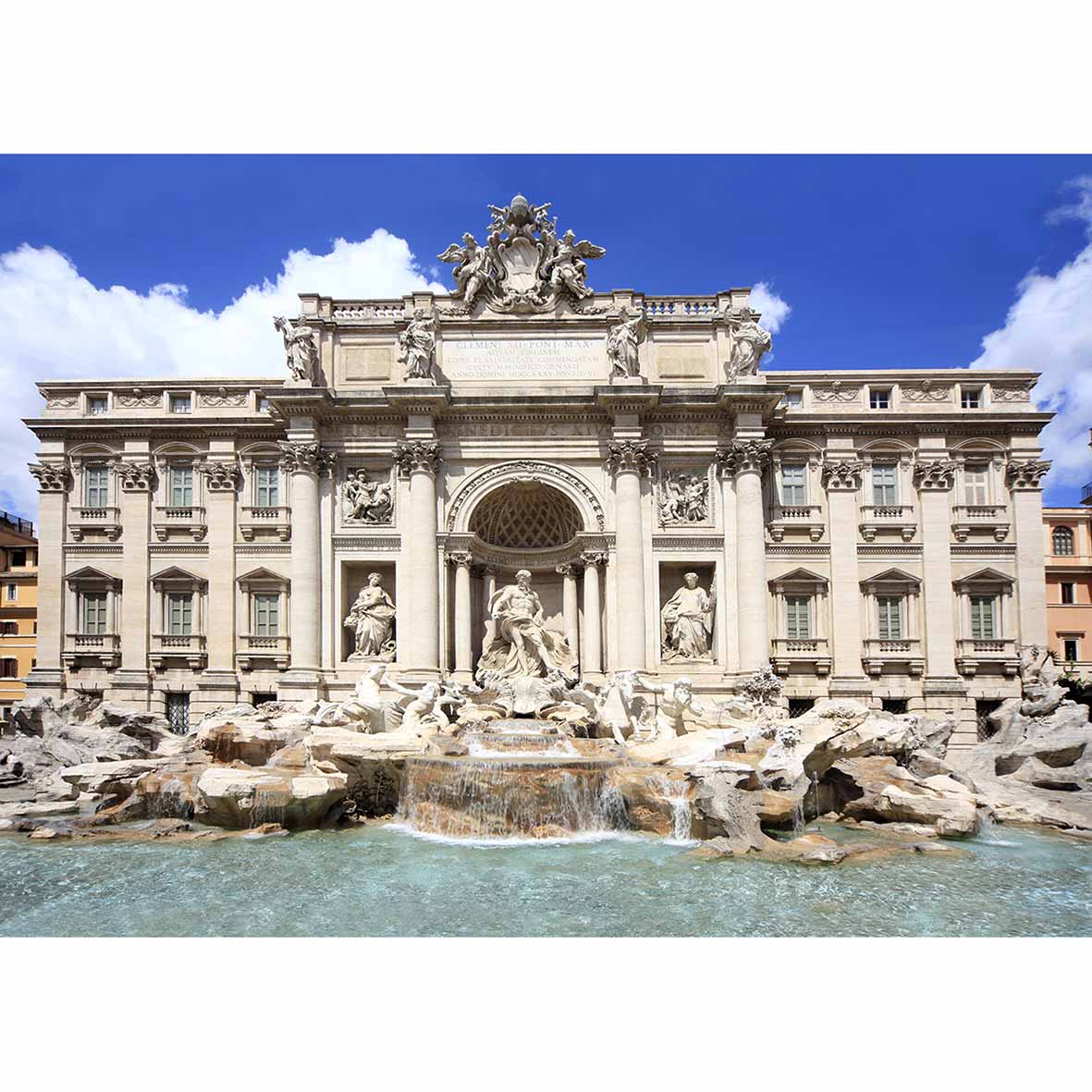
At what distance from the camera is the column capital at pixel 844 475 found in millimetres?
24734

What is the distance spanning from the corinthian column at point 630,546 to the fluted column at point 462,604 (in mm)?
4627

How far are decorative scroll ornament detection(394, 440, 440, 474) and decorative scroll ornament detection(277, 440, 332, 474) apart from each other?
92.8 inches

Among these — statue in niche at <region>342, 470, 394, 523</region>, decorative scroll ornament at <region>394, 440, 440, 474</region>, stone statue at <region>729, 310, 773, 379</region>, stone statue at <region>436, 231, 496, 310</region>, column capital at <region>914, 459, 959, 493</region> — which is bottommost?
statue in niche at <region>342, 470, 394, 523</region>

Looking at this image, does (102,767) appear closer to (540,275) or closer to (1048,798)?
(540,275)

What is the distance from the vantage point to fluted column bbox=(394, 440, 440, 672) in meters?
22.8

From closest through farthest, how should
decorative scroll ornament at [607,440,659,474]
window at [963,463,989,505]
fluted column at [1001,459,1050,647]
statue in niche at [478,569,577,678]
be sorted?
statue in niche at [478,569,577,678] → decorative scroll ornament at [607,440,659,474] → fluted column at [1001,459,1050,647] → window at [963,463,989,505]

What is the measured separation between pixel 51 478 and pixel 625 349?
64.1 ft

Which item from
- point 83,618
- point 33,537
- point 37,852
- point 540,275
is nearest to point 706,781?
point 37,852

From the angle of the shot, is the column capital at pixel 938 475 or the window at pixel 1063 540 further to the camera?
the window at pixel 1063 540

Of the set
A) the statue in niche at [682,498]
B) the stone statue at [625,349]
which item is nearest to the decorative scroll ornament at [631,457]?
the statue in niche at [682,498]

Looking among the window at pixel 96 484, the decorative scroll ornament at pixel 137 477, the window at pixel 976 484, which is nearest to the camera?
the window at pixel 976 484

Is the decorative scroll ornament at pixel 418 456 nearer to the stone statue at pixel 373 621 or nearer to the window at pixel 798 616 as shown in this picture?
the stone statue at pixel 373 621

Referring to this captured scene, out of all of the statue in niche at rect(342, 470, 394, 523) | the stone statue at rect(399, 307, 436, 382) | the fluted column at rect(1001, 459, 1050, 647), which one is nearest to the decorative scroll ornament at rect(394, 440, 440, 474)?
the statue in niche at rect(342, 470, 394, 523)

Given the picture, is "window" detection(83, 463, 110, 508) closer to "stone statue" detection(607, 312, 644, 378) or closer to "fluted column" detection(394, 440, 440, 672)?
"fluted column" detection(394, 440, 440, 672)
